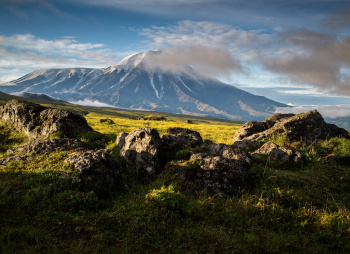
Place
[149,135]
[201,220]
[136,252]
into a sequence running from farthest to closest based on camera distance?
[149,135] < [201,220] < [136,252]

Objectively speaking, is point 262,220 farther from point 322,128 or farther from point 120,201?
point 322,128

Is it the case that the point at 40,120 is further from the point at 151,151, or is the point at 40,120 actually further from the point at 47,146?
the point at 151,151

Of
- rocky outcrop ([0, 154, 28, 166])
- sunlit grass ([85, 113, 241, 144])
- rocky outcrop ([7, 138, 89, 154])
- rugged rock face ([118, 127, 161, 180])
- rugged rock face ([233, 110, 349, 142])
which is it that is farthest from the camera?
sunlit grass ([85, 113, 241, 144])

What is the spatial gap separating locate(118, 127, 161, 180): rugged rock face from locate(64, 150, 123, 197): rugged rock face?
4.67 ft

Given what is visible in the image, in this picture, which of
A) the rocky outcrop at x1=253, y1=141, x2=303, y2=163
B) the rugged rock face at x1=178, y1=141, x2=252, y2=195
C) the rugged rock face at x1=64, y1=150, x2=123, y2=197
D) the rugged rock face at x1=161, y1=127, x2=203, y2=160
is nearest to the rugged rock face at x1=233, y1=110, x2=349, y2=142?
the rocky outcrop at x1=253, y1=141, x2=303, y2=163

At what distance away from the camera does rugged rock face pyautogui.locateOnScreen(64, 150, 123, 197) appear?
9.74 meters

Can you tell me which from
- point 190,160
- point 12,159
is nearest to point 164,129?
point 190,160

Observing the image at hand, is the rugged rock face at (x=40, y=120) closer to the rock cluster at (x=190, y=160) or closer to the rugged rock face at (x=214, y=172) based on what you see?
the rock cluster at (x=190, y=160)

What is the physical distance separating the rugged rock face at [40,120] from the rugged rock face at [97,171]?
25.8ft

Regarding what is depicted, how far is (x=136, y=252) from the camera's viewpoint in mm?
6242

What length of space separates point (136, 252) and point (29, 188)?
227 inches

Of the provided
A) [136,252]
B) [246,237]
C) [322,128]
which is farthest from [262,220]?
[322,128]

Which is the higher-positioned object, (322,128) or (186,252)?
(322,128)

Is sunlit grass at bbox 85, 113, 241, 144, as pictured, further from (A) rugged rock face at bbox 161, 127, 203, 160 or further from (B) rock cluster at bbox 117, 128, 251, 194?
(B) rock cluster at bbox 117, 128, 251, 194
